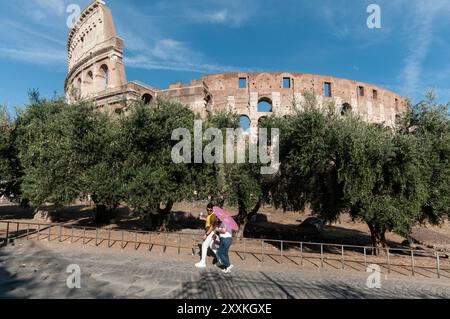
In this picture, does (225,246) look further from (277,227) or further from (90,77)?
(90,77)

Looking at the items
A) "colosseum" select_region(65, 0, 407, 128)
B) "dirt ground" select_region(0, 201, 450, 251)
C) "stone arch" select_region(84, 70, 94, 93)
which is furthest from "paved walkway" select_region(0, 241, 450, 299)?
"stone arch" select_region(84, 70, 94, 93)

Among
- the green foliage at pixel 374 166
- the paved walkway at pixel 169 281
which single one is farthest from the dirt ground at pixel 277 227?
the paved walkway at pixel 169 281

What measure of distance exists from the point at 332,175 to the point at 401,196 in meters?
2.68

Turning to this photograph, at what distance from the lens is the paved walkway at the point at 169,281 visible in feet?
19.7

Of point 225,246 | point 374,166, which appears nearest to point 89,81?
point 374,166

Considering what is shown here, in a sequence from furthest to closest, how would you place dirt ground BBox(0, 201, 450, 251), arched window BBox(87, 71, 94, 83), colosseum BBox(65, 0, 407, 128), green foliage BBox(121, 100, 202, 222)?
arched window BBox(87, 71, 94, 83) < colosseum BBox(65, 0, 407, 128) < dirt ground BBox(0, 201, 450, 251) < green foliage BBox(121, 100, 202, 222)

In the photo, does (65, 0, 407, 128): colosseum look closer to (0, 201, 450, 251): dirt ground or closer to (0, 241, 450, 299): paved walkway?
(0, 201, 450, 251): dirt ground

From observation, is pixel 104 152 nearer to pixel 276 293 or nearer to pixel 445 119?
pixel 276 293

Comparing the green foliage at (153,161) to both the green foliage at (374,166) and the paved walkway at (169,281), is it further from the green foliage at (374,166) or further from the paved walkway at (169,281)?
the green foliage at (374,166)

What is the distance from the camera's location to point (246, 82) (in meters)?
43.1

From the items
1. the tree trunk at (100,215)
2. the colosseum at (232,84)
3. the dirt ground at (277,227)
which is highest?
Result: the colosseum at (232,84)

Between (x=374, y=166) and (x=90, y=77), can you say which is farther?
(x=90, y=77)

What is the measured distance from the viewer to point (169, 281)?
6.84 m

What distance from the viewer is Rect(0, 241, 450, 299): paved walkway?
601cm
